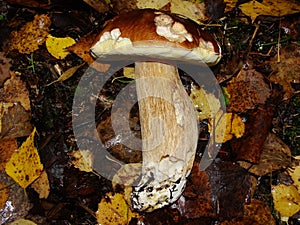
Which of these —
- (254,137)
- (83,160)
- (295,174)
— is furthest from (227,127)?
(83,160)

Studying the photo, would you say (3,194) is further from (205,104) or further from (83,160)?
(205,104)

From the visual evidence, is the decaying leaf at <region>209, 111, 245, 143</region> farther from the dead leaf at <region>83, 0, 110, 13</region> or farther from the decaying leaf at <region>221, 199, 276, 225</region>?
the dead leaf at <region>83, 0, 110, 13</region>

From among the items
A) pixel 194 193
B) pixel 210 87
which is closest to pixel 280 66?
pixel 210 87

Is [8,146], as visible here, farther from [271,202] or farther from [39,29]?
[271,202]

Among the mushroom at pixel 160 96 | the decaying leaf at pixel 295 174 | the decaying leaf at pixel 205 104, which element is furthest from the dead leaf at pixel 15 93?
the decaying leaf at pixel 295 174

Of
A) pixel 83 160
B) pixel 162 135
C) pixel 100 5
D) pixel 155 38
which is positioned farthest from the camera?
pixel 100 5

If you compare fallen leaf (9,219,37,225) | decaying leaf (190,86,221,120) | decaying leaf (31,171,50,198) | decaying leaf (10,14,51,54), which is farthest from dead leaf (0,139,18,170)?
decaying leaf (190,86,221,120)
